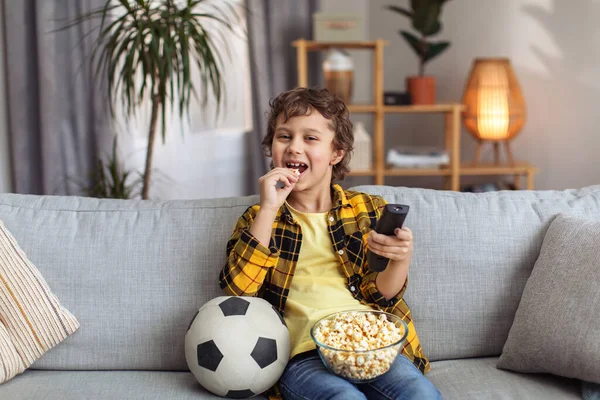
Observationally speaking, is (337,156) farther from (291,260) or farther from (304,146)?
(291,260)

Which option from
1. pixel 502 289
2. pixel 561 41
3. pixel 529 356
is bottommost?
pixel 529 356

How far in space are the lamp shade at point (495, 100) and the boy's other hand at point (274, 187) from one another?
7.08 feet

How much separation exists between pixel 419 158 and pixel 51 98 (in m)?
1.77

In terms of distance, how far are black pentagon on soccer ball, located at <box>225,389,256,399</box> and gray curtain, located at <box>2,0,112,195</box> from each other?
203 cm

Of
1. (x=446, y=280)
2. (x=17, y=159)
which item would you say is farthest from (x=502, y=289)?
(x=17, y=159)

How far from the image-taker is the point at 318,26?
348cm

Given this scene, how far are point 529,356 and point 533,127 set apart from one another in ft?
7.92

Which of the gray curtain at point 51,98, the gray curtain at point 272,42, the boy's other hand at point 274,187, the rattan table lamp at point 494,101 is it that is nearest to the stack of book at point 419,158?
the rattan table lamp at point 494,101

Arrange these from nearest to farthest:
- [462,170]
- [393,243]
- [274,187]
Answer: [393,243], [274,187], [462,170]

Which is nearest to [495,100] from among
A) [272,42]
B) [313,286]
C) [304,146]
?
[272,42]

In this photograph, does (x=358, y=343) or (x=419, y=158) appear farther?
(x=419, y=158)

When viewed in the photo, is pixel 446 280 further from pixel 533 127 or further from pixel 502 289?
pixel 533 127

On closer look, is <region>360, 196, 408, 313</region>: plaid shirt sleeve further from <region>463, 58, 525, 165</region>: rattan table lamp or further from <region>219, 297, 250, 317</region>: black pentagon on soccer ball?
<region>463, 58, 525, 165</region>: rattan table lamp

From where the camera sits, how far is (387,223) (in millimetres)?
1481
